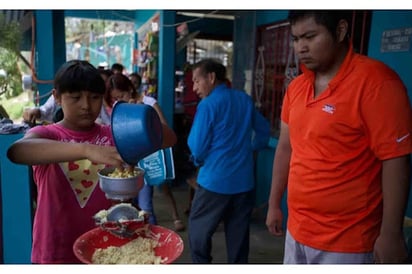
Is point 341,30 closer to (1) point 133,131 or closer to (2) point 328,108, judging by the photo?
(2) point 328,108

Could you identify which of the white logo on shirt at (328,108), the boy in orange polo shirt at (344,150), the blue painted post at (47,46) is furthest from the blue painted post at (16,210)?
the blue painted post at (47,46)

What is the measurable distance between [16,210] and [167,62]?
3.43 meters

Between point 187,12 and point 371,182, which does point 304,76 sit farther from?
point 187,12

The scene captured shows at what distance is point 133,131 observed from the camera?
1.07m

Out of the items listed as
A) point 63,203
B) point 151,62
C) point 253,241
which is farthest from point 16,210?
point 151,62

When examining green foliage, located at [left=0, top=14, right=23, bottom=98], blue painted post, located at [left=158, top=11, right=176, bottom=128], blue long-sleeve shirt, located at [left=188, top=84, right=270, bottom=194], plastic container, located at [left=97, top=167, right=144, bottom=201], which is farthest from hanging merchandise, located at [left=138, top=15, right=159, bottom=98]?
plastic container, located at [left=97, top=167, right=144, bottom=201]

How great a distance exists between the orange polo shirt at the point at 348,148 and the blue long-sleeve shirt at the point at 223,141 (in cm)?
103

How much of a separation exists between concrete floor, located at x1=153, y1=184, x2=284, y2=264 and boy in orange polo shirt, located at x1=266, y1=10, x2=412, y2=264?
1709mm

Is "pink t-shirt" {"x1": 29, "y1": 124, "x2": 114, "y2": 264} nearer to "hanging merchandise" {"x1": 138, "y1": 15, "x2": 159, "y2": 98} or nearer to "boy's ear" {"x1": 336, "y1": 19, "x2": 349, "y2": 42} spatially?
"boy's ear" {"x1": 336, "y1": 19, "x2": 349, "y2": 42}

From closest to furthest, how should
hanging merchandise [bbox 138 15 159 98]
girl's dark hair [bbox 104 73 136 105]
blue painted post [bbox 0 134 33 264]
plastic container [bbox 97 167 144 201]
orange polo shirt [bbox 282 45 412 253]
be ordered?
1. plastic container [bbox 97 167 144 201]
2. orange polo shirt [bbox 282 45 412 253]
3. blue painted post [bbox 0 134 33 264]
4. girl's dark hair [bbox 104 73 136 105]
5. hanging merchandise [bbox 138 15 159 98]

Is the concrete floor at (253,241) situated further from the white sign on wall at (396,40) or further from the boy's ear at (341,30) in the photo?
the boy's ear at (341,30)

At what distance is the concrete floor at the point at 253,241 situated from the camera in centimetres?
329

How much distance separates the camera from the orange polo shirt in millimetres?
1368

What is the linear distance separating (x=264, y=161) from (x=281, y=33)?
144 cm
